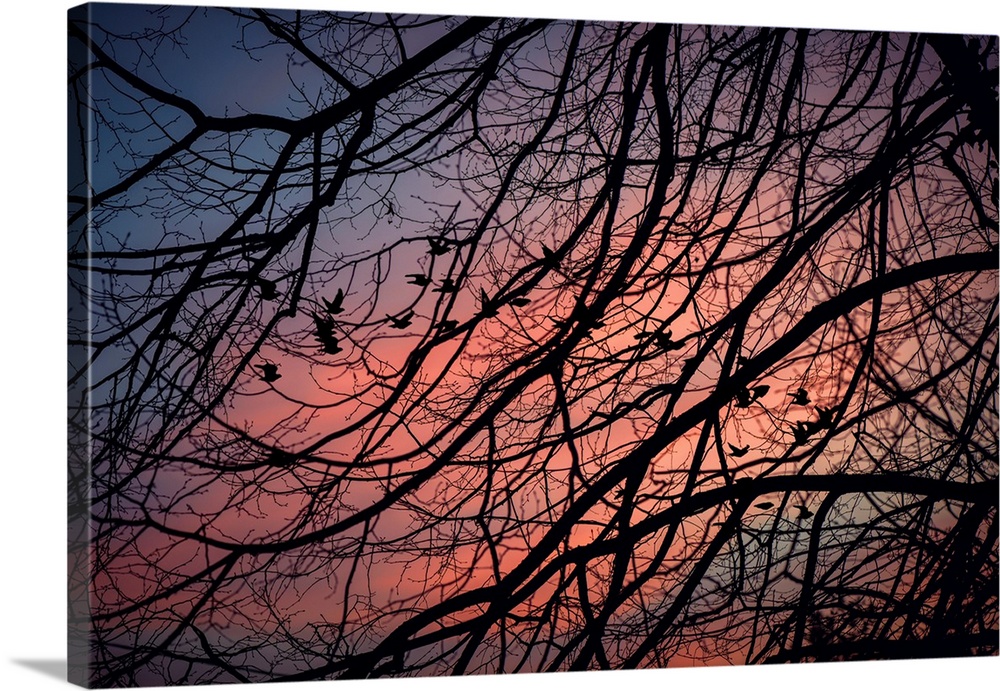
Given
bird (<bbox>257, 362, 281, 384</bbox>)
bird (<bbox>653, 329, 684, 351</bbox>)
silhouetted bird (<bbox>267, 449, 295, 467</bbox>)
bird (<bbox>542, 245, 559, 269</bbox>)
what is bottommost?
silhouetted bird (<bbox>267, 449, 295, 467</bbox>)

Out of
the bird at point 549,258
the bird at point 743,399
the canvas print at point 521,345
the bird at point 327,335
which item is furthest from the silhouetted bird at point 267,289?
the bird at point 743,399

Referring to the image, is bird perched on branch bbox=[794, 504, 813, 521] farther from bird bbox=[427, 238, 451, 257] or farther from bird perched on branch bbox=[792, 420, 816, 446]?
bird bbox=[427, 238, 451, 257]

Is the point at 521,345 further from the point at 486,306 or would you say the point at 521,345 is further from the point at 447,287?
the point at 447,287

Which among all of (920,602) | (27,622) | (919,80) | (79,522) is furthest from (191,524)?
(919,80)

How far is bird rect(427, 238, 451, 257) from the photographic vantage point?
5.68 m

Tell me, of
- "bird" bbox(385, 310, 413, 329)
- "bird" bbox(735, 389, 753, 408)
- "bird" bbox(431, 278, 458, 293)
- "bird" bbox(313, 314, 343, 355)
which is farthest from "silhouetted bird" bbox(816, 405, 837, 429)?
"bird" bbox(313, 314, 343, 355)

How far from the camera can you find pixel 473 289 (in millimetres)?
5727

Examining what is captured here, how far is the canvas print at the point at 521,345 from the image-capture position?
5445 mm

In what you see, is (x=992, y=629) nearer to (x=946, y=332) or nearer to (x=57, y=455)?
(x=946, y=332)

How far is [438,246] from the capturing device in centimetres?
569

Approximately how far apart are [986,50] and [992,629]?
2.41 meters

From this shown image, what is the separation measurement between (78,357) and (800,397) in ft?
9.04

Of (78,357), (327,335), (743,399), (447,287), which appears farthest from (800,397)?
(78,357)

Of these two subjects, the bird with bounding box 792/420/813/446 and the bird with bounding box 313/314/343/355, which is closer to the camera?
the bird with bounding box 313/314/343/355
